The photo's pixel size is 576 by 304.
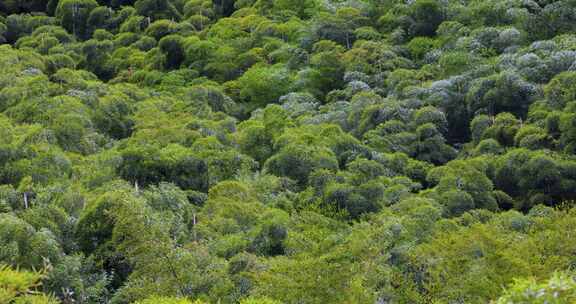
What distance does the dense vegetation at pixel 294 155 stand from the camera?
741 inches

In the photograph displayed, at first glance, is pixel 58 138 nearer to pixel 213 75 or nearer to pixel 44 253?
pixel 44 253

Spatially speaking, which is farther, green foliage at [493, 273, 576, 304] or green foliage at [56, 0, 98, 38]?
green foliage at [56, 0, 98, 38]

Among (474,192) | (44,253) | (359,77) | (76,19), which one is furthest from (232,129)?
(76,19)

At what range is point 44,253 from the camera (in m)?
20.9

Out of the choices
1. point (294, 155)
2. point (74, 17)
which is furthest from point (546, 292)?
point (74, 17)

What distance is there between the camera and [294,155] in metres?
33.7

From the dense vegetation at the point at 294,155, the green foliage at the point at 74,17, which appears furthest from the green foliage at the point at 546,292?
the green foliage at the point at 74,17

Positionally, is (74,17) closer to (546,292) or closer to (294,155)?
(294,155)

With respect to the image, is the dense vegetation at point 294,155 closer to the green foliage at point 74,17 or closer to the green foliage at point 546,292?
the green foliage at point 546,292

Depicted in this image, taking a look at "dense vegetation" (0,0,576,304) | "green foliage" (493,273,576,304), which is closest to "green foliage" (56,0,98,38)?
"dense vegetation" (0,0,576,304)

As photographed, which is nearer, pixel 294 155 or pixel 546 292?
pixel 546 292

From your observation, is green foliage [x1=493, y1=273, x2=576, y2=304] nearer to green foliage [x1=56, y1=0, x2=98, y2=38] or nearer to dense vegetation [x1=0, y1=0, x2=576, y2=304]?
dense vegetation [x1=0, y1=0, x2=576, y2=304]

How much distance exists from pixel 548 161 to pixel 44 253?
873 inches

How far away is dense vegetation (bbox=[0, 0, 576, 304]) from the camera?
61.8 feet
